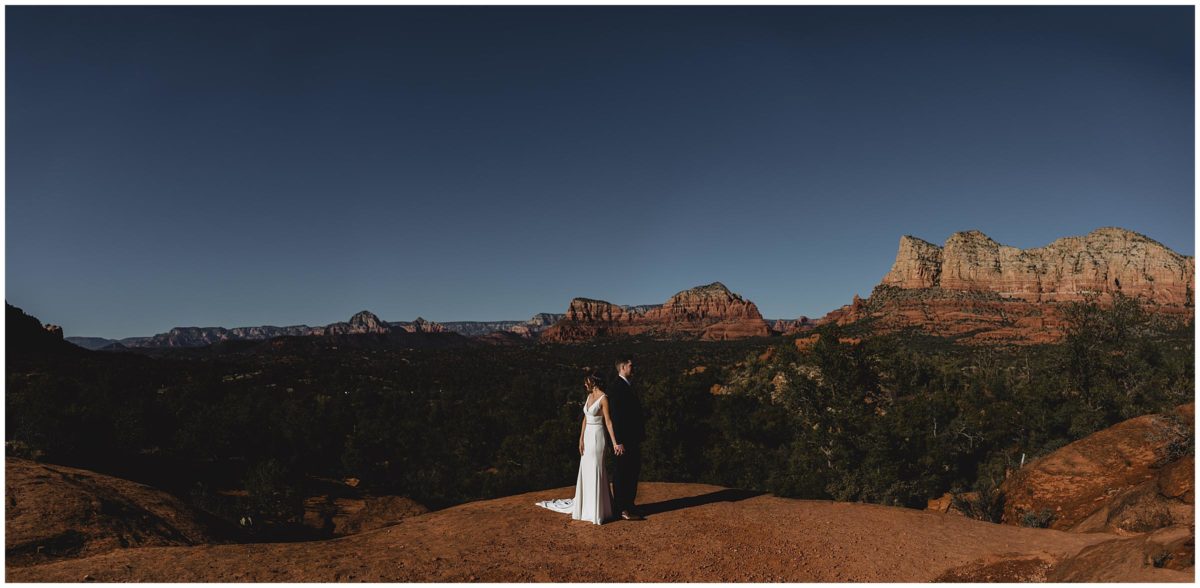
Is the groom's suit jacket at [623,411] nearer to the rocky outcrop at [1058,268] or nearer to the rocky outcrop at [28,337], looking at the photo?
the rocky outcrop at [28,337]

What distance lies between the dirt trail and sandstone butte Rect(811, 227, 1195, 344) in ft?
289

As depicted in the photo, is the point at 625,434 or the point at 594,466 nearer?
the point at 594,466

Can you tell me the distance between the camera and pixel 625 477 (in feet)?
27.7

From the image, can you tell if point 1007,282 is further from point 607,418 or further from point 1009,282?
point 607,418

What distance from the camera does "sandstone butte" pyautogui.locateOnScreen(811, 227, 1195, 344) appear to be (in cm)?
9644

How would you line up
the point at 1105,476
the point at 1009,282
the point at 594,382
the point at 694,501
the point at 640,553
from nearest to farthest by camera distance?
the point at 640,553 < the point at 594,382 < the point at 694,501 < the point at 1105,476 < the point at 1009,282

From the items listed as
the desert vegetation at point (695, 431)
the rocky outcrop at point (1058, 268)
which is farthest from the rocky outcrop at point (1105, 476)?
the rocky outcrop at point (1058, 268)

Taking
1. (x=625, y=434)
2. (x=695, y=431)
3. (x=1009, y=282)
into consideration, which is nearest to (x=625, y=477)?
(x=625, y=434)

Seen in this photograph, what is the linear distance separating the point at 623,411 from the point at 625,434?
1.13ft

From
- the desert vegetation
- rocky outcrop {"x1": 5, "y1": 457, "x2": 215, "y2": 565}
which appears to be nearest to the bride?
rocky outcrop {"x1": 5, "y1": 457, "x2": 215, "y2": 565}

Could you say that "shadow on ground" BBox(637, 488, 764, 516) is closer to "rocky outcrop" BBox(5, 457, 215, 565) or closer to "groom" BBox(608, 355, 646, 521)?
"groom" BBox(608, 355, 646, 521)

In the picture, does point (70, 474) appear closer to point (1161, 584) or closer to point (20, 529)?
point (20, 529)

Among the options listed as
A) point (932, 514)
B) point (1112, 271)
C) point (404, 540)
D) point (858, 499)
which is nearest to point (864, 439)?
point (858, 499)

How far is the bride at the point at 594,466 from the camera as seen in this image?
807cm
